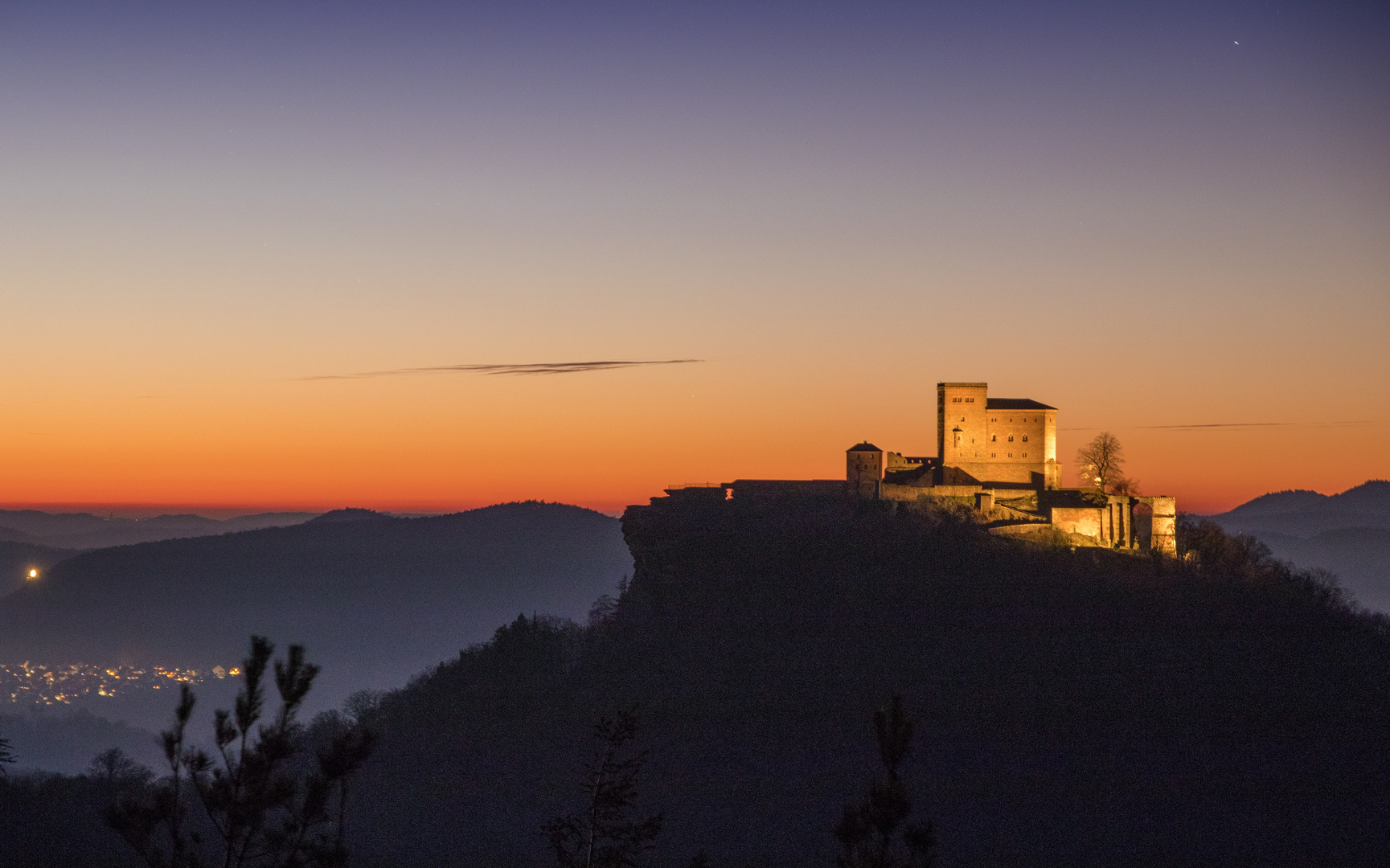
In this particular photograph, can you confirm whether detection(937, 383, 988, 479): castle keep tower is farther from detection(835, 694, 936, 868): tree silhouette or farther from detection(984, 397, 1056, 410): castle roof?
detection(835, 694, 936, 868): tree silhouette

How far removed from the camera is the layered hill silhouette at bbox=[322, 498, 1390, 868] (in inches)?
3546

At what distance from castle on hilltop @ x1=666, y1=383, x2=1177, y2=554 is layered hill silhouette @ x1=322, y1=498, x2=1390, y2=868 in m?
1.91

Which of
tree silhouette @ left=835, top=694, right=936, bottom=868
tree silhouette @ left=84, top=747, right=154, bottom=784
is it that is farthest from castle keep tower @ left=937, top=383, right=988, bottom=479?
tree silhouette @ left=84, top=747, right=154, bottom=784

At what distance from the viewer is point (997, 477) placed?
89.7 m

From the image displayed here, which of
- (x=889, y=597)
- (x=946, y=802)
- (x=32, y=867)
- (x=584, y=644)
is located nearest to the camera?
(x=32, y=867)

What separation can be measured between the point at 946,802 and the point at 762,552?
1038 inches

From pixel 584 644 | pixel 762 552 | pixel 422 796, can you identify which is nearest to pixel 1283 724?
pixel 762 552

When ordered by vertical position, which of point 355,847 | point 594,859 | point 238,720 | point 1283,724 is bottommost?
point 355,847

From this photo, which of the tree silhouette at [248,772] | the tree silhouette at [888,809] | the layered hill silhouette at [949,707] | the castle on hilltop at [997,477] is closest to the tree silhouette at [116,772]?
the layered hill silhouette at [949,707]

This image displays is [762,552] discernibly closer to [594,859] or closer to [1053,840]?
[1053,840]

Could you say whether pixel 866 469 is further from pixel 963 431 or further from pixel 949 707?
pixel 949 707

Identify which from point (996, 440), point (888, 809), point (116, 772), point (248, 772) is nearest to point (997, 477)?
point (996, 440)

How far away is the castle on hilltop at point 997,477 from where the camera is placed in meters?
86.6

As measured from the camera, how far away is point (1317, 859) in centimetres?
8462
